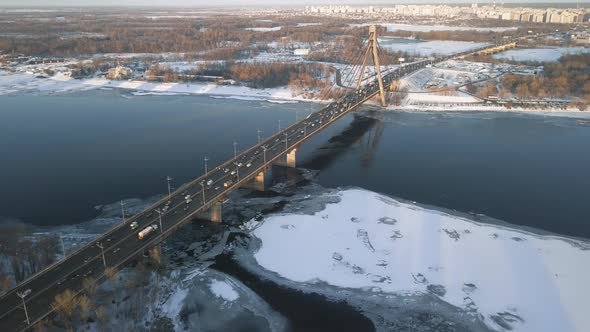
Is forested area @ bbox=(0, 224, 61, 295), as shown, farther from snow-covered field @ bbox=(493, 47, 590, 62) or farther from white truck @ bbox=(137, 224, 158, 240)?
snow-covered field @ bbox=(493, 47, 590, 62)

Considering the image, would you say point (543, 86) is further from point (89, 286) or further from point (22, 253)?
point (22, 253)

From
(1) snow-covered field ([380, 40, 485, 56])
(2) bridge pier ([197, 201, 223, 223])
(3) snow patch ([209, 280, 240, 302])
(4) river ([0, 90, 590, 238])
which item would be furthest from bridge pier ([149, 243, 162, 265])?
(1) snow-covered field ([380, 40, 485, 56])

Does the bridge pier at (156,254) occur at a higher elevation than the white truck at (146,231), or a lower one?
lower

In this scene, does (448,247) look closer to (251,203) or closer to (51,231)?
(251,203)

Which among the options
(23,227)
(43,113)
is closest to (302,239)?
→ (23,227)

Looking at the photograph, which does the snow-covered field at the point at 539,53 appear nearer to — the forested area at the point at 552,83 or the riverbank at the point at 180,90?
the forested area at the point at 552,83

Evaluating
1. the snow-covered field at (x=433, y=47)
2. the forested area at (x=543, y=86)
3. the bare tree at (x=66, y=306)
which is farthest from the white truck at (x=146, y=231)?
the snow-covered field at (x=433, y=47)

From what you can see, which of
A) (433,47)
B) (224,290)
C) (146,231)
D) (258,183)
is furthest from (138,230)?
(433,47)
